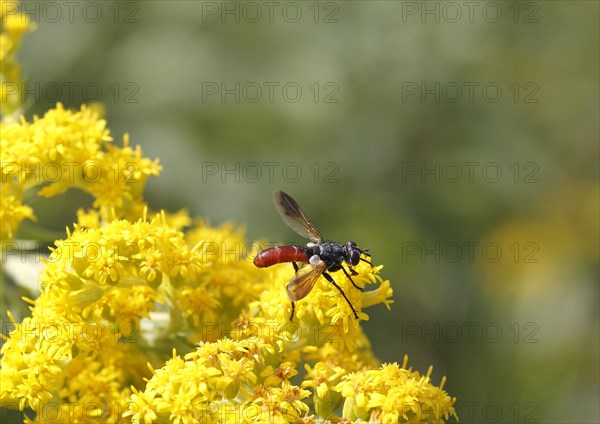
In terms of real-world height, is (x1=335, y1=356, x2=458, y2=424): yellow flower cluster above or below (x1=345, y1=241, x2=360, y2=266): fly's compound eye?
below

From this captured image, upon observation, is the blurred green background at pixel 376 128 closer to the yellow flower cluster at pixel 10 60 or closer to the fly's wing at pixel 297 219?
the yellow flower cluster at pixel 10 60

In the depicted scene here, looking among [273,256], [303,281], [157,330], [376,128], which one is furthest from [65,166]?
[376,128]

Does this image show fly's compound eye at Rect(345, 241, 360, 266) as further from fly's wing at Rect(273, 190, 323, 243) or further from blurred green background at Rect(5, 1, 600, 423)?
blurred green background at Rect(5, 1, 600, 423)

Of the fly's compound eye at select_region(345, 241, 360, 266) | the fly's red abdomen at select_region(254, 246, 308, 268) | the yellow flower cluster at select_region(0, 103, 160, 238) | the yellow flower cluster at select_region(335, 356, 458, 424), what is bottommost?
the yellow flower cluster at select_region(335, 356, 458, 424)

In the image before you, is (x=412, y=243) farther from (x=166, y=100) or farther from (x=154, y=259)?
(x=154, y=259)

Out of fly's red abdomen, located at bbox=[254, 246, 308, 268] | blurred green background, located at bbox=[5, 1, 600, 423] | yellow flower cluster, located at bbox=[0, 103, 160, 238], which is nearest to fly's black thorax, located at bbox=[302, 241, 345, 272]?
fly's red abdomen, located at bbox=[254, 246, 308, 268]

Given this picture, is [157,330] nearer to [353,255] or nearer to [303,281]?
[303,281]

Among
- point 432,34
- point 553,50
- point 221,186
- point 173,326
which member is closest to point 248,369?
point 173,326
